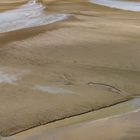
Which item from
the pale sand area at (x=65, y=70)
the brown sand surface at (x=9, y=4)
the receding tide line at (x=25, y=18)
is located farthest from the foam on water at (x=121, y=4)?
the pale sand area at (x=65, y=70)

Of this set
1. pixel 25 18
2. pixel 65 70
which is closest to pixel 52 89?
pixel 65 70

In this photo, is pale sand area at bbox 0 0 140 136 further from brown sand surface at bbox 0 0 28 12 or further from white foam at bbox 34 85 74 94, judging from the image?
brown sand surface at bbox 0 0 28 12

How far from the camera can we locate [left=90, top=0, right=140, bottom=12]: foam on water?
12643 mm

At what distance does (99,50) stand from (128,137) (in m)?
3.23

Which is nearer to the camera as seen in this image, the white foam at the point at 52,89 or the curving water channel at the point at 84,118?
the curving water channel at the point at 84,118

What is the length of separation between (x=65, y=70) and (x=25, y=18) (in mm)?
5243

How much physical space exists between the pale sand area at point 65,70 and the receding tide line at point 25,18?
0.71 meters

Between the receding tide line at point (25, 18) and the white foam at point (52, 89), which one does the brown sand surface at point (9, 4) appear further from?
the white foam at point (52, 89)

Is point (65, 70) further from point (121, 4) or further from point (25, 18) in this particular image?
point (121, 4)

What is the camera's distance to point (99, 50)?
22.9 feet

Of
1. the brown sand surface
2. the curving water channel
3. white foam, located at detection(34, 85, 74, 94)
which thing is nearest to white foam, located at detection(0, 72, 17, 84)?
white foam, located at detection(34, 85, 74, 94)

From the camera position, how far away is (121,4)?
13.6m

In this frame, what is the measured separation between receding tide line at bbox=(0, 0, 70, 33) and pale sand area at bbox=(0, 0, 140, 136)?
709mm

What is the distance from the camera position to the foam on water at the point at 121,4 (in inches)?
498
